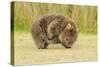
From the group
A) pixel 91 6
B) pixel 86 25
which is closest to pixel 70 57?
pixel 86 25

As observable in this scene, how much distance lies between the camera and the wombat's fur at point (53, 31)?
2453 millimetres

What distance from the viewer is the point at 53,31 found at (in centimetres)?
252

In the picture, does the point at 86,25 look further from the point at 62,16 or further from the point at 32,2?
the point at 32,2

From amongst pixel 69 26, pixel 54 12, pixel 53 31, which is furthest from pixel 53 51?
pixel 54 12

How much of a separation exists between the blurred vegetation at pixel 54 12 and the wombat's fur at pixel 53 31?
0.07 metres

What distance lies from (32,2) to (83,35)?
0.85 m

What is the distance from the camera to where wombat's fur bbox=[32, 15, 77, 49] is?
2453mm

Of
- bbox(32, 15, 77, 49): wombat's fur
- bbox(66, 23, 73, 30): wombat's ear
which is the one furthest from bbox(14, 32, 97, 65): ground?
bbox(66, 23, 73, 30): wombat's ear

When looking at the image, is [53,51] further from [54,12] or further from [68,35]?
[54,12]

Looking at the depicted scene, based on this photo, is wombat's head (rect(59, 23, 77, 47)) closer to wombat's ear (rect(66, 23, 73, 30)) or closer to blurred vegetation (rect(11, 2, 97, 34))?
wombat's ear (rect(66, 23, 73, 30))

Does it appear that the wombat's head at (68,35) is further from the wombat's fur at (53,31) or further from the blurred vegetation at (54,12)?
the blurred vegetation at (54,12)

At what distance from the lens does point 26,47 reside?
7.84 ft

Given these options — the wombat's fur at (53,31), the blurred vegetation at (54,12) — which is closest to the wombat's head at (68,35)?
the wombat's fur at (53,31)

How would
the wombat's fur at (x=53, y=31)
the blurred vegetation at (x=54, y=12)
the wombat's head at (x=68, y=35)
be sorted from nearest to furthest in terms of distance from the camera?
the blurred vegetation at (x=54, y=12)
the wombat's fur at (x=53, y=31)
the wombat's head at (x=68, y=35)
